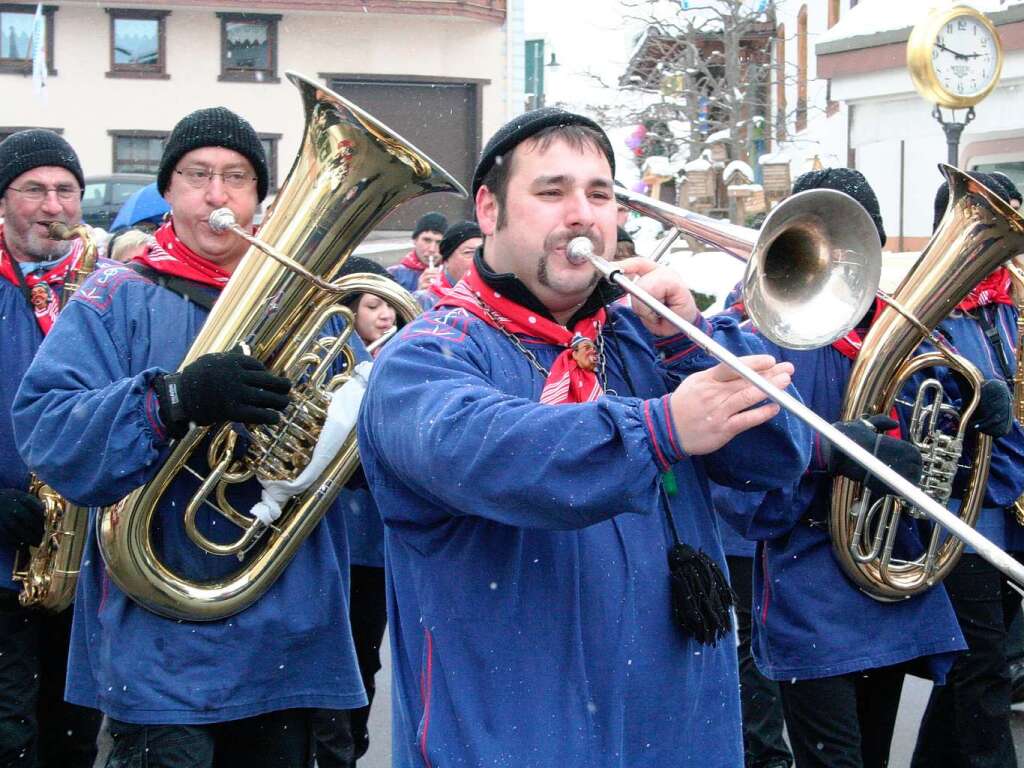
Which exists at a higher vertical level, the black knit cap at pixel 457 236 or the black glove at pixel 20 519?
the black knit cap at pixel 457 236

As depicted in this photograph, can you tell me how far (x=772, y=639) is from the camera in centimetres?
413

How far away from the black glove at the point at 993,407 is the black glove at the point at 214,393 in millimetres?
2099

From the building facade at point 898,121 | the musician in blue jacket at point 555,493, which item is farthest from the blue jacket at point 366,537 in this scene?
the building facade at point 898,121

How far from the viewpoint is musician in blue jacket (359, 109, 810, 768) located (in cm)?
231

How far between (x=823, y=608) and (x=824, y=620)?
3 centimetres

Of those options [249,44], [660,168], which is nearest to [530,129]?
[660,168]

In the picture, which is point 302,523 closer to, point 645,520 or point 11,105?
point 645,520

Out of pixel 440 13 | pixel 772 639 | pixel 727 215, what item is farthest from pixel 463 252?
pixel 440 13

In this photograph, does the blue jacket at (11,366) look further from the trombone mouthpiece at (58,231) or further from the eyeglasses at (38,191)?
the eyeglasses at (38,191)

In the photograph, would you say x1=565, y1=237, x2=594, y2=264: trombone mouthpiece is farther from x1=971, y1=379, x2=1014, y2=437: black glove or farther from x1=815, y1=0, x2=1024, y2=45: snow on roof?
x1=815, y1=0, x2=1024, y2=45: snow on roof

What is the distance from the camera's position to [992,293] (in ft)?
15.7

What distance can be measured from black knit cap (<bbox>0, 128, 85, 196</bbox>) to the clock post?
337 inches

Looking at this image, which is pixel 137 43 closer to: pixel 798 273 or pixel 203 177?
pixel 203 177

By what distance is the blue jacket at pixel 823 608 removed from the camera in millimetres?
4027
